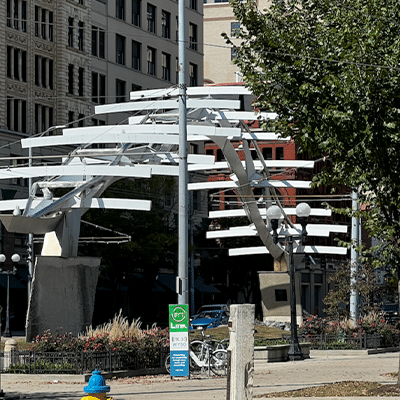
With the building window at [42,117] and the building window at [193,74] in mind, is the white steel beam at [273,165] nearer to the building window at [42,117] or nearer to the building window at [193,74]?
the building window at [42,117]

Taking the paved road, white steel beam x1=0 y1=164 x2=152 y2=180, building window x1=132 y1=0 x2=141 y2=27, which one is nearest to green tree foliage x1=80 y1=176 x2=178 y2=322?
building window x1=132 y1=0 x2=141 y2=27

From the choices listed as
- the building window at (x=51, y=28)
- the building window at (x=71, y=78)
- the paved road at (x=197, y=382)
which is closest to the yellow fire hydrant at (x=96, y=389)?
the paved road at (x=197, y=382)

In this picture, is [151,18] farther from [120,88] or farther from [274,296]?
[274,296]

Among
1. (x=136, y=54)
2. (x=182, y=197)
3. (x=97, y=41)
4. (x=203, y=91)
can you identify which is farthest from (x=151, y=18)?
(x=182, y=197)

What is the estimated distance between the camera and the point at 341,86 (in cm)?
2034

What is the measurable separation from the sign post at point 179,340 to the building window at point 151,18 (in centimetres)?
6259

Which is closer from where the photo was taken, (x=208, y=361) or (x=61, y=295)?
(x=208, y=361)

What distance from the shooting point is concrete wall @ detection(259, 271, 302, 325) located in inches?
1966

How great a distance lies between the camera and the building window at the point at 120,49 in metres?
81.9

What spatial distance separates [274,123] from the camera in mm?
22641

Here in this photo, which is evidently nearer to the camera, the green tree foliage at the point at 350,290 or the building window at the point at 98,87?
the green tree foliage at the point at 350,290

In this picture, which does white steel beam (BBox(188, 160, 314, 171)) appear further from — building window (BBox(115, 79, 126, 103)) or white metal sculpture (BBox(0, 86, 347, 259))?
building window (BBox(115, 79, 126, 103))

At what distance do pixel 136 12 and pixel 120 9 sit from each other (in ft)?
8.28

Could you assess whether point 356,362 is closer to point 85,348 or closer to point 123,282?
point 85,348
